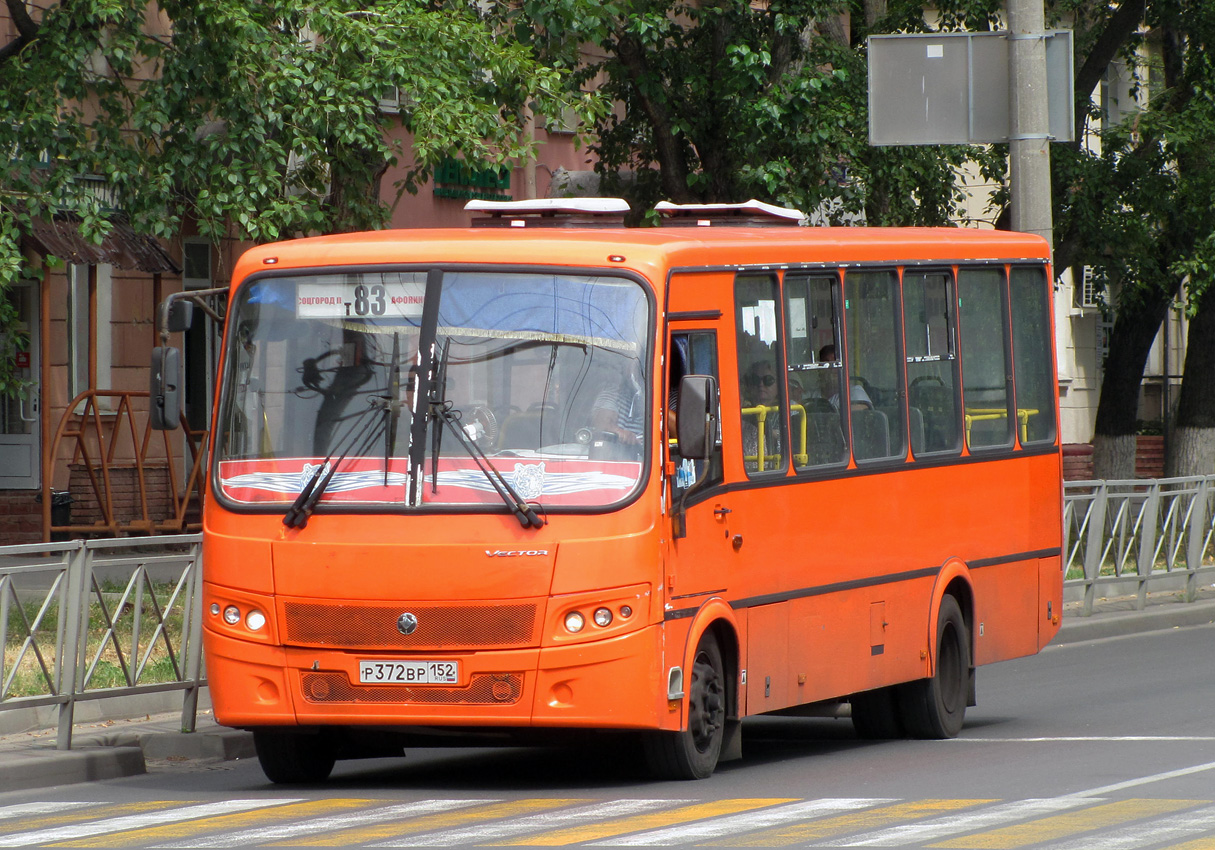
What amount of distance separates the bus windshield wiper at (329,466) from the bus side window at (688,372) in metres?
1.27

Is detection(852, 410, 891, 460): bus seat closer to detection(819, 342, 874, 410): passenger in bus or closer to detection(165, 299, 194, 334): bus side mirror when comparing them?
detection(819, 342, 874, 410): passenger in bus

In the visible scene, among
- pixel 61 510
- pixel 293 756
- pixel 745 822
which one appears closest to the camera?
pixel 745 822

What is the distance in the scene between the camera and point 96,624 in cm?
1144

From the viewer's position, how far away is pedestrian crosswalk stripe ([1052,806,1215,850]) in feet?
26.1

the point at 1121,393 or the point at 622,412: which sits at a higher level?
the point at 1121,393

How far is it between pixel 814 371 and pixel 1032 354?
294 centimetres

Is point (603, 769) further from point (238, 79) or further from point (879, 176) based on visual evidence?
point (879, 176)

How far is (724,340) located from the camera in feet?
35.0

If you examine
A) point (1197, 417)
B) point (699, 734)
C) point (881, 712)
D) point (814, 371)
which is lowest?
point (881, 712)

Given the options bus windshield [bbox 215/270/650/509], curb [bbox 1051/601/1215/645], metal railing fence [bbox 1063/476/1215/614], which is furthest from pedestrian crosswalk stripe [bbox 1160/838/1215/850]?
metal railing fence [bbox 1063/476/1215/614]

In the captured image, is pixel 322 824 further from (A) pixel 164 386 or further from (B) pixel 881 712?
(B) pixel 881 712

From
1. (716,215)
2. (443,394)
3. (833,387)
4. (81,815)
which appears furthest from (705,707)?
(716,215)

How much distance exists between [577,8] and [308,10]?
2.73m

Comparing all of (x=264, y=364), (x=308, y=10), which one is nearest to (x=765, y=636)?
(x=264, y=364)
